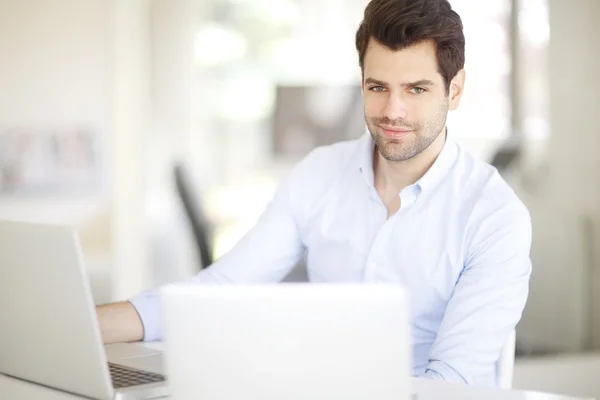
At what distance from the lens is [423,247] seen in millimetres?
1956

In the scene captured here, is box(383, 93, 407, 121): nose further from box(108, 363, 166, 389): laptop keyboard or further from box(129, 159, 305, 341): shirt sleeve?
box(108, 363, 166, 389): laptop keyboard

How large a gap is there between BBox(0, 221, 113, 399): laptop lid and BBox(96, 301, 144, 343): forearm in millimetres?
347

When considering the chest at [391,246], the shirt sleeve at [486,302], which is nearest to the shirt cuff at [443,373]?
the shirt sleeve at [486,302]

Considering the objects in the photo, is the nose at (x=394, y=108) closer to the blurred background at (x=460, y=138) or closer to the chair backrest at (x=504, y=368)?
the chair backrest at (x=504, y=368)

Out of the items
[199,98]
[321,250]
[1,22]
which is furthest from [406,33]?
[199,98]

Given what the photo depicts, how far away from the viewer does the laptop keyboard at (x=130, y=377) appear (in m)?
1.45

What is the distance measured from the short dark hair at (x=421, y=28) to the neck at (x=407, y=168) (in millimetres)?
141

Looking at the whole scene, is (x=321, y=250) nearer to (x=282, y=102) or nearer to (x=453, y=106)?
(x=453, y=106)

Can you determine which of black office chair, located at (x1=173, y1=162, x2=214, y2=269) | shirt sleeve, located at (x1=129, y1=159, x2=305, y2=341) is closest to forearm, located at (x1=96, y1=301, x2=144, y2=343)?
shirt sleeve, located at (x1=129, y1=159, x2=305, y2=341)

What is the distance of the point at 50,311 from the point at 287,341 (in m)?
0.53

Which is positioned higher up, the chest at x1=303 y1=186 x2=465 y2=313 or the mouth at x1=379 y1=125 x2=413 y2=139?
the mouth at x1=379 y1=125 x2=413 y2=139

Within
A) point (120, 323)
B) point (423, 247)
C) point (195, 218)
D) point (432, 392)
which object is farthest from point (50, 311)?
point (195, 218)

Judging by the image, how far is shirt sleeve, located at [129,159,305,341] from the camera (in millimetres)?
2092

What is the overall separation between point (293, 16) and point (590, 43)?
8.67ft
